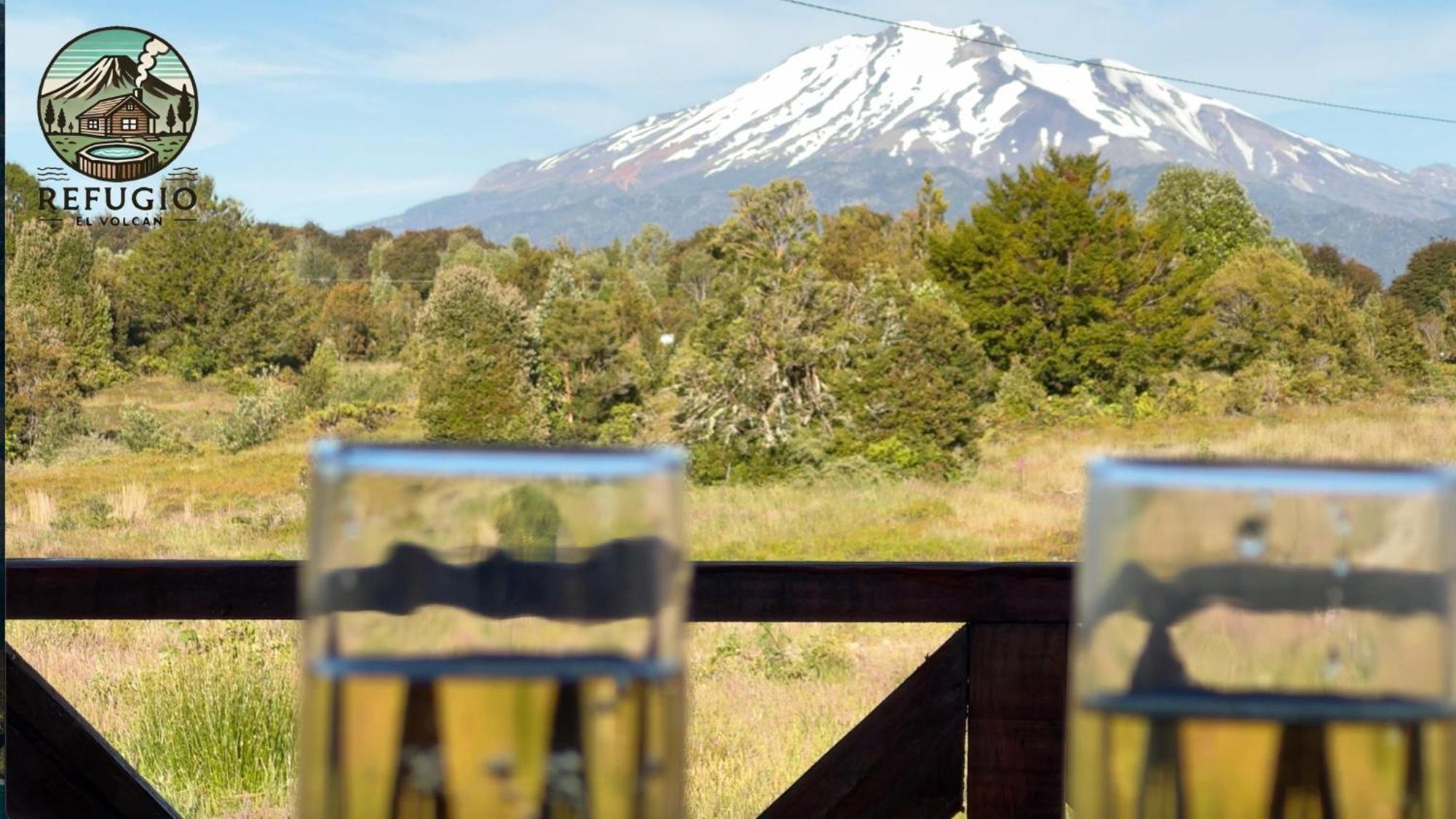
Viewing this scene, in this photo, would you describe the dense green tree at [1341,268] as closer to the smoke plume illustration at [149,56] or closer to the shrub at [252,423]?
the shrub at [252,423]

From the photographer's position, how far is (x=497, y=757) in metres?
0.24

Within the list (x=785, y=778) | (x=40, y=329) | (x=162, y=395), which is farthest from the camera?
(x=162, y=395)

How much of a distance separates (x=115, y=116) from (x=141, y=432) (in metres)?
8.13

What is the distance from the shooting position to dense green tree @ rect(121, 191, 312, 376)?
91.1 ft

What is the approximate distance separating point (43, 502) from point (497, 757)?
63.4 ft

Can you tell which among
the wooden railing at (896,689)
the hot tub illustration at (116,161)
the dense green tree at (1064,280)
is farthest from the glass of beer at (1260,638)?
the hot tub illustration at (116,161)

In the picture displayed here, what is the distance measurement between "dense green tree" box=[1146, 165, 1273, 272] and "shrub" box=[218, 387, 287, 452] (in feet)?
71.7

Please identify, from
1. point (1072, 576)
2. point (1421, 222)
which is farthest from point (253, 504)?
point (1421, 222)

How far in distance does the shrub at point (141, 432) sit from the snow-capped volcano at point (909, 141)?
285ft

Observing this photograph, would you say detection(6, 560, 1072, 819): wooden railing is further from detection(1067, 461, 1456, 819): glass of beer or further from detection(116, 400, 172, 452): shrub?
detection(116, 400, 172, 452): shrub

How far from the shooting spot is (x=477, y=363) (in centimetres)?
2661

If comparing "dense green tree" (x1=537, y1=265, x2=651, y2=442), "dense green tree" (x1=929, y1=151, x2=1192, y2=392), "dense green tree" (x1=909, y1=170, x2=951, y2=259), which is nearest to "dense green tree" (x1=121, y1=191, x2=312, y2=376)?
"dense green tree" (x1=537, y1=265, x2=651, y2=442)

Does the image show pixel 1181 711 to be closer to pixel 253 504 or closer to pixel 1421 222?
pixel 253 504

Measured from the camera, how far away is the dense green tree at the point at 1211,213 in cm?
3716
